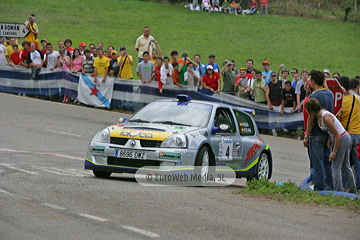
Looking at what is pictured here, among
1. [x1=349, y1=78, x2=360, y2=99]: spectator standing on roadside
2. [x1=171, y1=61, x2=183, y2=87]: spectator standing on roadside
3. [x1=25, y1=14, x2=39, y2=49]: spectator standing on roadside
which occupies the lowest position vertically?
[x1=171, y1=61, x2=183, y2=87]: spectator standing on roadside

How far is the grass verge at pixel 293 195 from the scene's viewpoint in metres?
9.34

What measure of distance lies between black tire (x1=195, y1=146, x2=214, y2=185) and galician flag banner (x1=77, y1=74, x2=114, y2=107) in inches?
468

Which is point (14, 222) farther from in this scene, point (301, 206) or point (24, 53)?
point (24, 53)

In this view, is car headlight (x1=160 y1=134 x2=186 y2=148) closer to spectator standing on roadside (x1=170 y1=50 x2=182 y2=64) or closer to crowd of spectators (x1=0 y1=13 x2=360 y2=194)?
crowd of spectators (x1=0 y1=13 x2=360 y2=194)

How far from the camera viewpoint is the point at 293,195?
9859 millimetres

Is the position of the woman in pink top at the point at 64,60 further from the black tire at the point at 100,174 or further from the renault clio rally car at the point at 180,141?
the black tire at the point at 100,174

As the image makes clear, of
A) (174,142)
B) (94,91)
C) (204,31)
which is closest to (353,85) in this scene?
(174,142)

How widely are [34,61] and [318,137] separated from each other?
1650 cm

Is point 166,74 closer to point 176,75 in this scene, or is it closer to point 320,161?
point 176,75

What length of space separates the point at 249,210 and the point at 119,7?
64.5 m

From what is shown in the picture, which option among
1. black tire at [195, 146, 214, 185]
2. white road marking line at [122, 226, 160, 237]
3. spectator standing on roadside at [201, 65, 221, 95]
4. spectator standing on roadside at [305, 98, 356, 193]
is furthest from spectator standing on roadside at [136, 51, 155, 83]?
white road marking line at [122, 226, 160, 237]

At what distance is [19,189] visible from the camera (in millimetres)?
9125

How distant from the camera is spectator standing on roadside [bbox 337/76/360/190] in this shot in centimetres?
1070

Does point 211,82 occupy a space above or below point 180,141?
above
